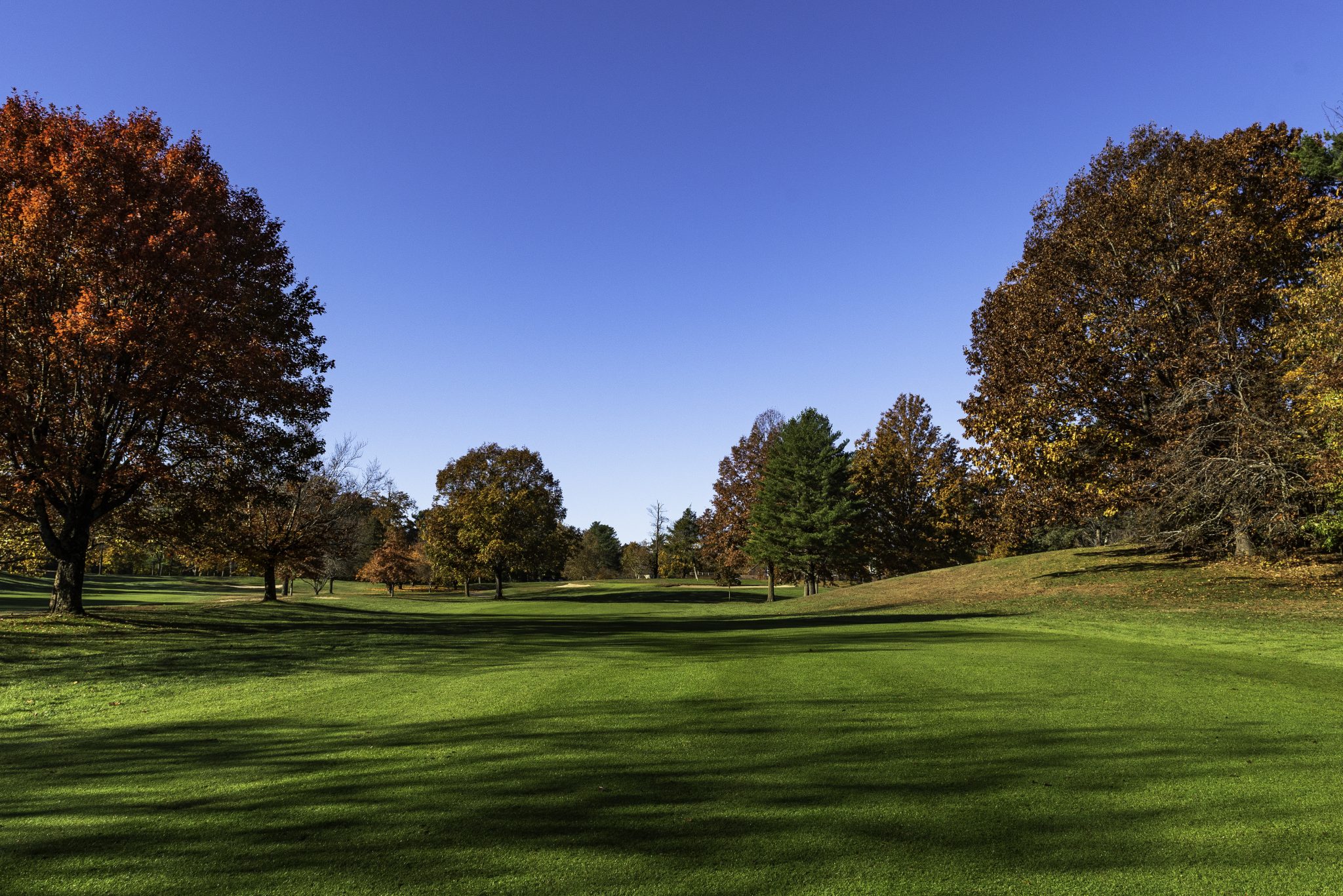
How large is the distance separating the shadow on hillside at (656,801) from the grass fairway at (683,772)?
0.03 meters

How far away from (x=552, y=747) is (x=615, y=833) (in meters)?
2.32

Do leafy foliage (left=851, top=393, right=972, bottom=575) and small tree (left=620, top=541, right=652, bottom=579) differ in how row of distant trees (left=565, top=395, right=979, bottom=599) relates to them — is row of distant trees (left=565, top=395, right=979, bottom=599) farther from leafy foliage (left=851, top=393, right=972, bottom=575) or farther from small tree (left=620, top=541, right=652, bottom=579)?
small tree (left=620, top=541, right=652, bottom=579)

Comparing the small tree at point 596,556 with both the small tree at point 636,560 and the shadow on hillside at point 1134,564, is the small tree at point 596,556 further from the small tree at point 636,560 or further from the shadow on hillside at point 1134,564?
the shadow on hillside at point 1134,564

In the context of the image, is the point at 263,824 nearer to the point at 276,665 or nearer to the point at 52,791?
the point at 52,791

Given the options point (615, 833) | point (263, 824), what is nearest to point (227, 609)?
point (263, 824)

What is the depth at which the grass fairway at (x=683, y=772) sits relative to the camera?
420 centimetres

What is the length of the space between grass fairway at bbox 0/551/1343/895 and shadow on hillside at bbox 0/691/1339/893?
26 mm

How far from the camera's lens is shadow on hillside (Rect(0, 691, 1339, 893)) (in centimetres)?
427

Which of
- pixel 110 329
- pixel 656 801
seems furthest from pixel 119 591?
pixel 656 801

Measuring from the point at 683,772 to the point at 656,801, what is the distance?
0.75 meters

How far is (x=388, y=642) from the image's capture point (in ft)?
60.3

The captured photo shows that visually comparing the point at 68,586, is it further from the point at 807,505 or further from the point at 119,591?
the point at 807,505

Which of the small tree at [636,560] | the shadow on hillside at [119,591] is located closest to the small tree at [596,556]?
the small tree at [636,560]

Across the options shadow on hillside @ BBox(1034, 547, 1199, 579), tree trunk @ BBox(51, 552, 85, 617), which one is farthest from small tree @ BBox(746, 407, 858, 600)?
tree trunk @ BBox(51, 552, 85, 617)
